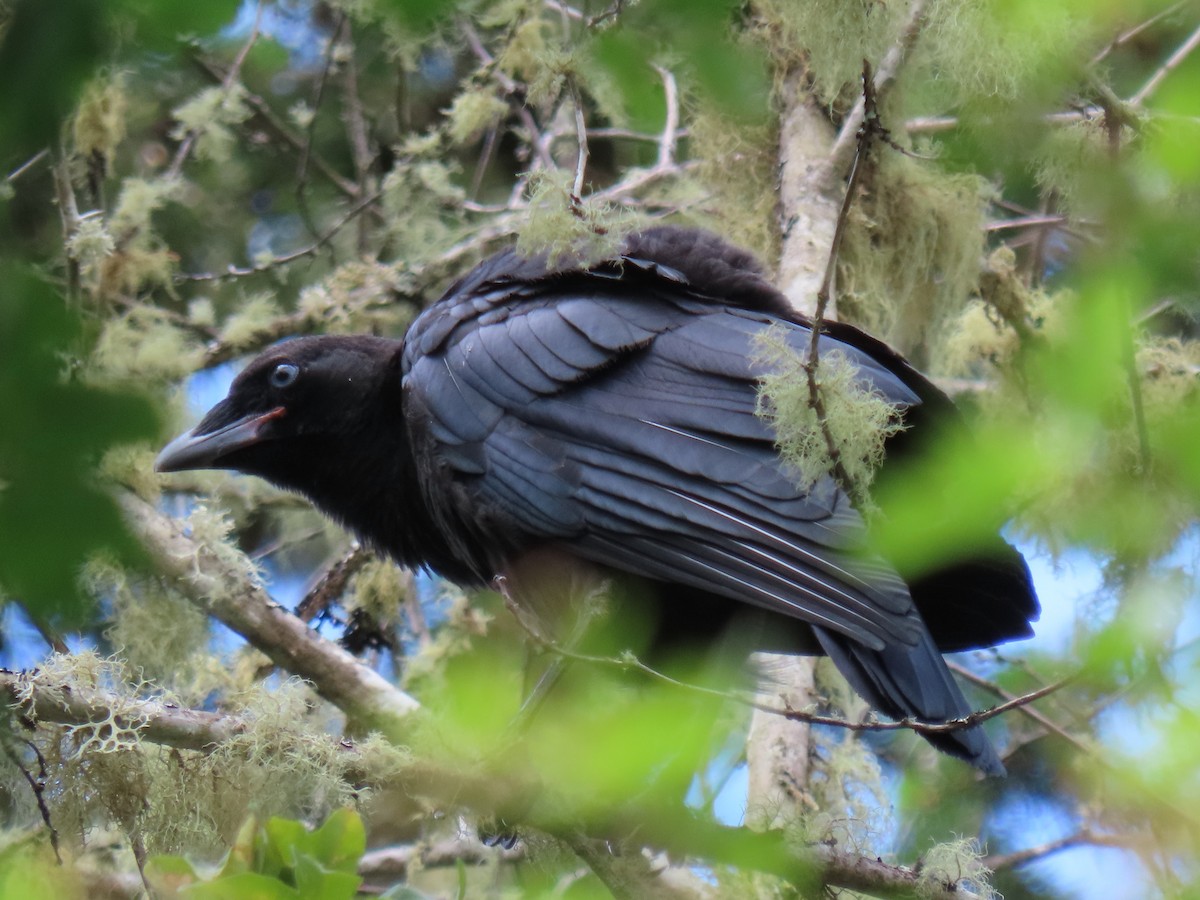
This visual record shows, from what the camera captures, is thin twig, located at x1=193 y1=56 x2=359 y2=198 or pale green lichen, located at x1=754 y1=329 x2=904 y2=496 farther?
thin twig, located at x1=193 y1=56 x2=359 y2=198

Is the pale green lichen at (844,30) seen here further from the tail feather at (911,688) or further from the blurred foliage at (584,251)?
the tail feather at (911,688)

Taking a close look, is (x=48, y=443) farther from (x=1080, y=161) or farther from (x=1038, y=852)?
(x=1038, y=852)

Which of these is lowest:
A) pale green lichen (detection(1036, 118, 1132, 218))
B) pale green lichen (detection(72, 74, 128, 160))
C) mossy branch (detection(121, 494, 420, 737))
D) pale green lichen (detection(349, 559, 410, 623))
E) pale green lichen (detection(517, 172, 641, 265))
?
pale green lichen (detection(349, 559, 410, 623))

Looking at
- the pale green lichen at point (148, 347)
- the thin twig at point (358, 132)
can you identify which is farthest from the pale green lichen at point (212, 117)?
the pale green lichen at point (148, 347)

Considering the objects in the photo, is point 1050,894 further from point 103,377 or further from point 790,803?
point 103,377

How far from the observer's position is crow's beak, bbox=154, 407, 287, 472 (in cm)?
411

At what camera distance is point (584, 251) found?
11.4 feet

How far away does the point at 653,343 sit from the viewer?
3.73m

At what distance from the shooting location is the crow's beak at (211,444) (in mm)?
4105

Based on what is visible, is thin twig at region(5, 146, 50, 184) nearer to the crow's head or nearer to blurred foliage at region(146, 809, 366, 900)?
the crow's head

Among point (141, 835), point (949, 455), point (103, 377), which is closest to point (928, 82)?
point (949, 455)

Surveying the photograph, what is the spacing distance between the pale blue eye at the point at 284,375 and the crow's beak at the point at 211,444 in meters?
0.08

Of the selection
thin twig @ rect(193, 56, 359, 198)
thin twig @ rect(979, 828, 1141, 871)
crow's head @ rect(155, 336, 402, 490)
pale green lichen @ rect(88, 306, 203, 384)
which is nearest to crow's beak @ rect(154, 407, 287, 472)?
crow's head @ rect(155, 336, 402, 490)

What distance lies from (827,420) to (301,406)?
7.10 feet
